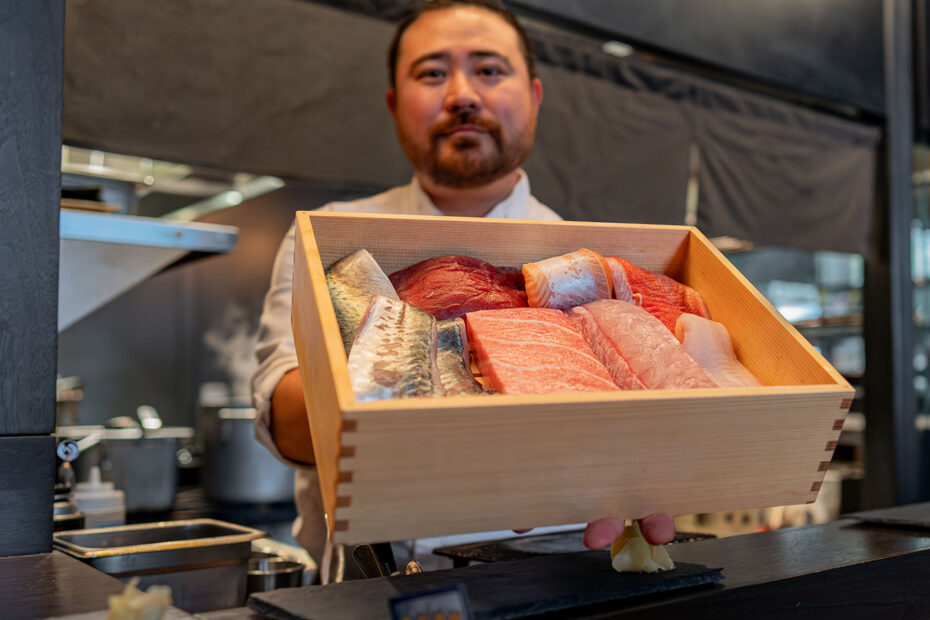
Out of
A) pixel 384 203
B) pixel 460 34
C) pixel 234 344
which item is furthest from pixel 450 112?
pixel 234 344

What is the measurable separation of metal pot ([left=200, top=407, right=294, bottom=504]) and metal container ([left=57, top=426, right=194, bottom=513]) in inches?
12.8

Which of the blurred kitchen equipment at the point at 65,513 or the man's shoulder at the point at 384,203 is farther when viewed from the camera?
the man's shoulder at the point at 384,203

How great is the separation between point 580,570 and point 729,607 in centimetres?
16

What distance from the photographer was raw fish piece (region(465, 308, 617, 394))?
80 cm

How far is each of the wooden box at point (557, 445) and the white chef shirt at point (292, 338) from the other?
0.58 metres

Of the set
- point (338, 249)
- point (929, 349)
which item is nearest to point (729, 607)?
point (338, 249)

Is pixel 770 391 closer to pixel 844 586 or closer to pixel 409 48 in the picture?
pixel 844 586

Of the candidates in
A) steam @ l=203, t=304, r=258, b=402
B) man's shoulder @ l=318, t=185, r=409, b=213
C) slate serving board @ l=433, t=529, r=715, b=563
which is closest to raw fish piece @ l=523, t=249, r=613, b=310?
slate serving board @ l=433, t=529, r=715, b=563

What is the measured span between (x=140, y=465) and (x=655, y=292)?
76.8 inches

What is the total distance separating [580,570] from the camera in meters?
0.93

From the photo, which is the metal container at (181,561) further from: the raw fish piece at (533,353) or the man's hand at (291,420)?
the raw fish piece at (533,353)

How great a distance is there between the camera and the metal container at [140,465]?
8.04 ft

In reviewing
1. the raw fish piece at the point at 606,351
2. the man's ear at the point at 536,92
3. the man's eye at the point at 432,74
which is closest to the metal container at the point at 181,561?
the raw fish piece at the point at 606,351

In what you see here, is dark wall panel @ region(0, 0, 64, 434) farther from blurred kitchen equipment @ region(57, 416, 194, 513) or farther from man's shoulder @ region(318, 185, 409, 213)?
blurred kitchen equipment @ region(57, 416, 194, 513)
